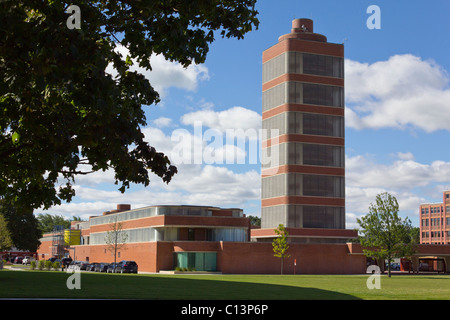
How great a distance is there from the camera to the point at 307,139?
93.6m

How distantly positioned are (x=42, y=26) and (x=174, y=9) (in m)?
3.20

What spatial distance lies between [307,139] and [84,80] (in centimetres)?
8432

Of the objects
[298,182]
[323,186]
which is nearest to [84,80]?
[298,182]

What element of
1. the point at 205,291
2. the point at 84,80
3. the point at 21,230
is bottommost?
the point at 205,291

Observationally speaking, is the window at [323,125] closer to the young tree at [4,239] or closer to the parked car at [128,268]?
the parked car at [128,268]

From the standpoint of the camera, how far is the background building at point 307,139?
92750mm

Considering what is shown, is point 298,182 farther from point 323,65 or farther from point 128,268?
point 128,268

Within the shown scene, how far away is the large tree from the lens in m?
10.2

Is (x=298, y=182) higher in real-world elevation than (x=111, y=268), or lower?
higher

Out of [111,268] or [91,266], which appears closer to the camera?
[111,268]

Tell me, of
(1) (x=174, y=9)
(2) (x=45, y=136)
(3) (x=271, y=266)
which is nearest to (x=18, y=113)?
(2) (x=45, y=136)

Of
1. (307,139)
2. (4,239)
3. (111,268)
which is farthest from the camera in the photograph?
(307,139)

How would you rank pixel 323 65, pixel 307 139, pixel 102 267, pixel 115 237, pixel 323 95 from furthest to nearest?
pixel 323 65 → pixel 323 95 → pixel 307 139 → pixel 115 237 → pixel 102 267

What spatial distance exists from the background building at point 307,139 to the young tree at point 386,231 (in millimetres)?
25025
